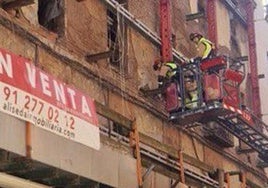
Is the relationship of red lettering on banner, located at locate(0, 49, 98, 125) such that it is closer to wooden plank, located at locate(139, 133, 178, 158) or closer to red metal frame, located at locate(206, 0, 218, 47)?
wooden plank, located at locate(139, 133, 178, 158)

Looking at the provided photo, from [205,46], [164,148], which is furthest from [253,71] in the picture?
[164,148]

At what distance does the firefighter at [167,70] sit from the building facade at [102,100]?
0.63 ft

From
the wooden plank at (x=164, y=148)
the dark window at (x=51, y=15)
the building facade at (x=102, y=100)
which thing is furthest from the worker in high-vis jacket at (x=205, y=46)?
the dark window at (x=51, y=15)

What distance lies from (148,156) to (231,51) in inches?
490

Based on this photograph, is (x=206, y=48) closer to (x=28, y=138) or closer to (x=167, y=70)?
(x=167, y=70)

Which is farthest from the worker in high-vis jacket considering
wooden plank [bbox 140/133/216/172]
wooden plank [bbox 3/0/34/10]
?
wooden plank [bbox 3/0/34/10]

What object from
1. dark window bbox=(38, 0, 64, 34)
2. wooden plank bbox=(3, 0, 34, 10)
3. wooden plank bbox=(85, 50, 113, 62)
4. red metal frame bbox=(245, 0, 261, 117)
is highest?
red metal frame bbox=(245, 0, 261, 117)

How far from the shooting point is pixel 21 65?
829 cm

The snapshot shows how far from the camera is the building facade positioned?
8.23 metres

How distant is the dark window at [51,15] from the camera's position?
13.0 m

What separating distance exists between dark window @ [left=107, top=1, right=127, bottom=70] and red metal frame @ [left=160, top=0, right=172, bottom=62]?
1585 millimetres

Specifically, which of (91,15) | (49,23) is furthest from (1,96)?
(91,15)

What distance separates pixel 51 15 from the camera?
13078 mm

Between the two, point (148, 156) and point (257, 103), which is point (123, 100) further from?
point (257, 103)
